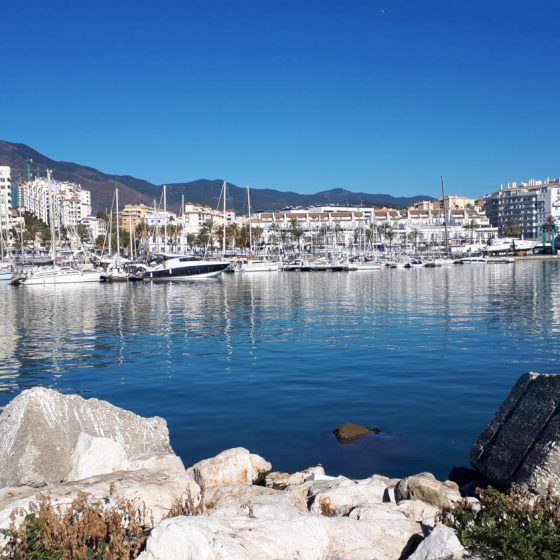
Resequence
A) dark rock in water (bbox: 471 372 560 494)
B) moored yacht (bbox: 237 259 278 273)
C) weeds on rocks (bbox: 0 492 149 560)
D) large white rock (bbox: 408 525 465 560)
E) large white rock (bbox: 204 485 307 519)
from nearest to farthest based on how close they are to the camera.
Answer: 1. weeds on rocks (bbox: 0 492 149 560)
2. large white rock (bbox: 408 525 465 560)
3. large white rock (bbox: 204 485 307 519)
4. dark rock in water (bbox: 471 372 560 494)
5. moored yacht (bbox: 237 259 278 273)

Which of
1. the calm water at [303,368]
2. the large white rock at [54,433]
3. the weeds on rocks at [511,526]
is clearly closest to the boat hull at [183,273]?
the calm water at [303,368]

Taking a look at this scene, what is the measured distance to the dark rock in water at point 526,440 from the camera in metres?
7.81

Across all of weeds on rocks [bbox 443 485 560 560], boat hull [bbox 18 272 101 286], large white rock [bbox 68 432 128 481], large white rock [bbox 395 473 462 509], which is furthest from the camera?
boat hull [bbox 18 272 101 286]

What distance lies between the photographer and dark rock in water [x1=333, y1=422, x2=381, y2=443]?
12.5 meters

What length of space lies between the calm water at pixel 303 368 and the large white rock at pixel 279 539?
4.24 metres

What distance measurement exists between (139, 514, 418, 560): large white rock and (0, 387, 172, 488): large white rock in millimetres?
3546

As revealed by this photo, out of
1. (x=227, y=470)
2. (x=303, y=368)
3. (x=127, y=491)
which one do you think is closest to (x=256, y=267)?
(x=303, y=368)

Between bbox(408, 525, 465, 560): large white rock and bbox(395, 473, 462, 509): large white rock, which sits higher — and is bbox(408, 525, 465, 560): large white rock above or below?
above

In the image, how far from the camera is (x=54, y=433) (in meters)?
9.09

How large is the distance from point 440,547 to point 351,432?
6.77m

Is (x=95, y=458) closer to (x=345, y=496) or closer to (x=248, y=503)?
(x=248, y=503)

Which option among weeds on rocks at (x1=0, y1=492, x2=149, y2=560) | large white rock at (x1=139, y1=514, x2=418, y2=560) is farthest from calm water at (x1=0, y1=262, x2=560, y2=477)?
weeds on rocks at (x1=0, y1=492, x2=149, y2=560)

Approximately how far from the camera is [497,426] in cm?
925

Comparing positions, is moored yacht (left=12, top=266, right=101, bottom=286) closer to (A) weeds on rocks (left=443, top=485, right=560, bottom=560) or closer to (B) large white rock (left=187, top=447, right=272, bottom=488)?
(B) large white rock (left=187, top=447, right=272, bottom=488)
